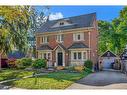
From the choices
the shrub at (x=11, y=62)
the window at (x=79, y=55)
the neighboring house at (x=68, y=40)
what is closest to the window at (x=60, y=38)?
the neighboring house at (x=68, y=40)

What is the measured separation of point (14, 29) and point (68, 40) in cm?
119

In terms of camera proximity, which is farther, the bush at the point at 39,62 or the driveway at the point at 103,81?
the bush at the point at 39,62

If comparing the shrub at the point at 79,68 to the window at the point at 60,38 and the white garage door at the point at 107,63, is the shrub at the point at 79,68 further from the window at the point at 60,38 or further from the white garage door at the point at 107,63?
the window at the point at 60,38

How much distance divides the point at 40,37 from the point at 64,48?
1.87 ft

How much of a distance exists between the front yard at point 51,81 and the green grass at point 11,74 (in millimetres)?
130

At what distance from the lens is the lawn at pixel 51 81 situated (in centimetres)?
953

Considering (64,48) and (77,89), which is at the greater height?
(64,48)

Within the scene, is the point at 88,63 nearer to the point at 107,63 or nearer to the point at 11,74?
the point at 107,63

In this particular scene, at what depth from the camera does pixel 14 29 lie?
9.91 metres

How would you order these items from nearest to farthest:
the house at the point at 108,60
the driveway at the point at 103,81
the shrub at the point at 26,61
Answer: the driveway at the point at 103,81, the shrub at the point at 26,61, the house at the point at 108,60
